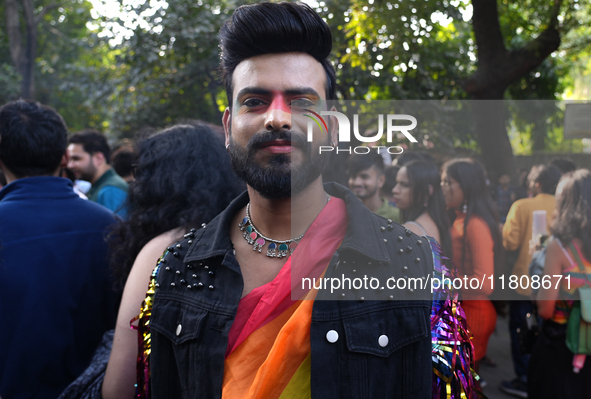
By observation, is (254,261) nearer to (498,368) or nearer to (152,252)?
(152,252)

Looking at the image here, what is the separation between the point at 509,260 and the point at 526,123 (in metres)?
2.53

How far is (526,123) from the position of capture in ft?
17.3

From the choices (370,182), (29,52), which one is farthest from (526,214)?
(29,52)

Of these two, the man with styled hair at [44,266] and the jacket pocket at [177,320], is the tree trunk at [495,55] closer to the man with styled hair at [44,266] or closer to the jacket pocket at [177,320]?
the man with styled hair at [44,266]

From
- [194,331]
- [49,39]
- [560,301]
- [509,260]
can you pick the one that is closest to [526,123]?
[509,260]

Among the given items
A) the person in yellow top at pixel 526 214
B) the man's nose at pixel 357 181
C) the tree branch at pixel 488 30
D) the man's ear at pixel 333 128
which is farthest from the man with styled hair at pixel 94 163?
the tree branch at pixel 488 30

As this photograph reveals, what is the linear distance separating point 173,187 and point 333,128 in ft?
3.00

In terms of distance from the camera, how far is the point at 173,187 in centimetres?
216

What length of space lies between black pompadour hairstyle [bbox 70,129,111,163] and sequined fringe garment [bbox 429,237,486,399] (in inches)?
157

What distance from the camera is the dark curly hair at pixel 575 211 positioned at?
2.70 metres

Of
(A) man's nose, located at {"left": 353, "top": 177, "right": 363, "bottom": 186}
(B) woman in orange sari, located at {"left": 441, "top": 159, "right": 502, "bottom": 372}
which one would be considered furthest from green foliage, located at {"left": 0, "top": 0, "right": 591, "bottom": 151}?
(A) man's nose, located at {"left": 353, "top": 177, "right": 363, "bottom": 186}

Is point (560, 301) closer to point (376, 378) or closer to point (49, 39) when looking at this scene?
point (376, 378)

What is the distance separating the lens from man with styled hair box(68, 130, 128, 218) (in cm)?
440

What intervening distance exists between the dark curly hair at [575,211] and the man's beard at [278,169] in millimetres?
2000
